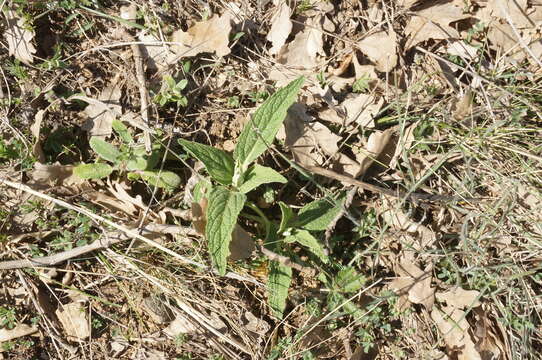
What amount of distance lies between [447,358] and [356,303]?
0.62 m

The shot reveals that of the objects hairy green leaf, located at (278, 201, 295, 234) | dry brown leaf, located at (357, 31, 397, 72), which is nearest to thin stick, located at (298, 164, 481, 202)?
hairy green leaf, located at (278, 201, 295, 234)

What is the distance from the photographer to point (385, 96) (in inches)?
128

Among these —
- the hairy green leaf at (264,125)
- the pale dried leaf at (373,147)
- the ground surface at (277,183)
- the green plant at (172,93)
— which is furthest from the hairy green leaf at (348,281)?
the green plant at (172,93)

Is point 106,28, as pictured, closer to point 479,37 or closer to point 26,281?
Result: point 26,281

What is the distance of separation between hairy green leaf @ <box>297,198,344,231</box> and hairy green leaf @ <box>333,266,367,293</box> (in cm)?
34

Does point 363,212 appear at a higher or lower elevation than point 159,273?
higher

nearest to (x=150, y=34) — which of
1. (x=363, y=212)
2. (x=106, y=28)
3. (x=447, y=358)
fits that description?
(x=106, y=28)

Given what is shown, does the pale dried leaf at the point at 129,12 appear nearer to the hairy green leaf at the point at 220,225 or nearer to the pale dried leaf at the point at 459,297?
the hairy green leaf at the point at 220,225

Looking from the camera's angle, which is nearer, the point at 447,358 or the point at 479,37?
the point at 447,358

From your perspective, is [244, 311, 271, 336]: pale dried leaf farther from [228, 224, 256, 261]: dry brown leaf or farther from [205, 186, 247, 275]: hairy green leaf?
[205, 186, 247, 275]: hairy green leaf

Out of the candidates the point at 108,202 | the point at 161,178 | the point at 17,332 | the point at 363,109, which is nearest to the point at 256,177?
the point at 161,178

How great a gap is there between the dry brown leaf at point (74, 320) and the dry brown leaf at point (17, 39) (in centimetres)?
155

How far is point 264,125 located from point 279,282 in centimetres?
91

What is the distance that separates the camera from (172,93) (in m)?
A: 3.19
